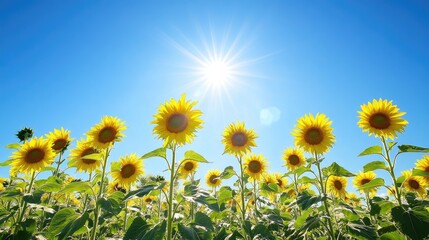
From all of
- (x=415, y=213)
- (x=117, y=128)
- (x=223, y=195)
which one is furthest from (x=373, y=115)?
(x=117, y=128)

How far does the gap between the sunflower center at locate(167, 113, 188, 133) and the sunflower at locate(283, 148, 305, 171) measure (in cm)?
571

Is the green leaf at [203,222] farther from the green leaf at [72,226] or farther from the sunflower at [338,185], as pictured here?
the sunflower at [338,185]

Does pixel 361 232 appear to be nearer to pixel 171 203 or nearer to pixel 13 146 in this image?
pixel 171 203

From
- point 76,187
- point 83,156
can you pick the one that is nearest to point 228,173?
point 76,187

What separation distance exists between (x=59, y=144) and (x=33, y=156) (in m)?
0.88

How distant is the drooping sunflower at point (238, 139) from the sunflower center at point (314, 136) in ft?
5.38

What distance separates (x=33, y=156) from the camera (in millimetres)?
6250

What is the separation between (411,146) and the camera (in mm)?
4645

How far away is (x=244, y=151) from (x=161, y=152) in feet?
12.3

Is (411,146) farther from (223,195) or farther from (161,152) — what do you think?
(161,152)

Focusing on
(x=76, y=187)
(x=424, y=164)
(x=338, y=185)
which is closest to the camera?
(x=76, y=187)

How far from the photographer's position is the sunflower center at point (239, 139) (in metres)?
7.79

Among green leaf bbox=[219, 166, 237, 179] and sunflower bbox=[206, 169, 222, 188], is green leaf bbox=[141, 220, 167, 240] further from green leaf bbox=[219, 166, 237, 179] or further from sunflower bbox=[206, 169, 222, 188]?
sunflower bbox=[206, 169, 222, 188]

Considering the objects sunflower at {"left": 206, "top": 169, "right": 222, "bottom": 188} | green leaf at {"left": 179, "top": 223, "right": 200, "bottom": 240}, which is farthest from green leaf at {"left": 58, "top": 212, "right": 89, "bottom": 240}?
sunflower at {"left": 206, "top": 169, "right": 222, "bottom": 188}
